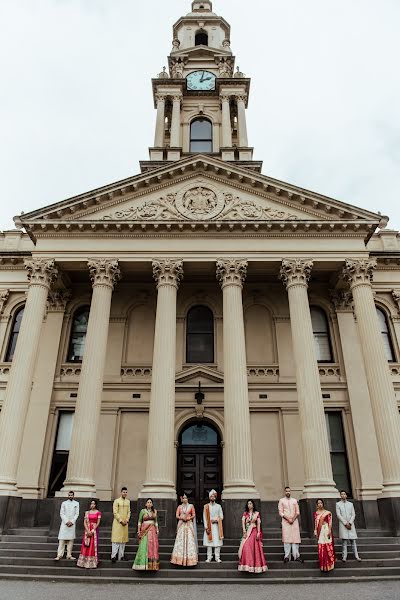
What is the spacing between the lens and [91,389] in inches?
603

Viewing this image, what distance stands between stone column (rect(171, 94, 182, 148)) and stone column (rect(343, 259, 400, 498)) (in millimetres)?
14543

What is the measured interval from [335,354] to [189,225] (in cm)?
846

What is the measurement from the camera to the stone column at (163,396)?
14086 mm

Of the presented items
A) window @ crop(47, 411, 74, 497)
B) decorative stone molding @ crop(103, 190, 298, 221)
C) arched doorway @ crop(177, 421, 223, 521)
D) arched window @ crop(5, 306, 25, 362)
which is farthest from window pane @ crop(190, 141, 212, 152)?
window @ crop(47, 411, 74, 497)

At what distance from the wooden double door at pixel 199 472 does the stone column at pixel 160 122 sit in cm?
1878

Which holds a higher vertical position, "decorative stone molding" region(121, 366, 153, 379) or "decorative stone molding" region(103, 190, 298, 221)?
"decorative stone molding" region(103, 190, 298, 221)

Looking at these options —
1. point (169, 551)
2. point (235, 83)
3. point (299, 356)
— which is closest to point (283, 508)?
point (169, 551)

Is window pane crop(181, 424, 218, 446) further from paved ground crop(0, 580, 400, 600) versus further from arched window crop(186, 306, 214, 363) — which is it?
paved ground crop(0, 580, 400, 600)

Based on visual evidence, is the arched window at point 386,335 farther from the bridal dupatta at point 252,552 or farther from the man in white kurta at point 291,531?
the bridal dupatta at point 252,552

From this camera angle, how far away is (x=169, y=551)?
39.6 ft

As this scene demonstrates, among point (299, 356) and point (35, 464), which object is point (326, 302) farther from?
point (35, 464)

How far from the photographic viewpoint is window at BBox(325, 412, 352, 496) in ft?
57.3

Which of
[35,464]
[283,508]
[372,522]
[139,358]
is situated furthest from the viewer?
[139,358]

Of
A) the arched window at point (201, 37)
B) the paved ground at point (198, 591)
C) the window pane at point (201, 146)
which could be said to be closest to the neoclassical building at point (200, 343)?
the paved ground at point (198, 591)
